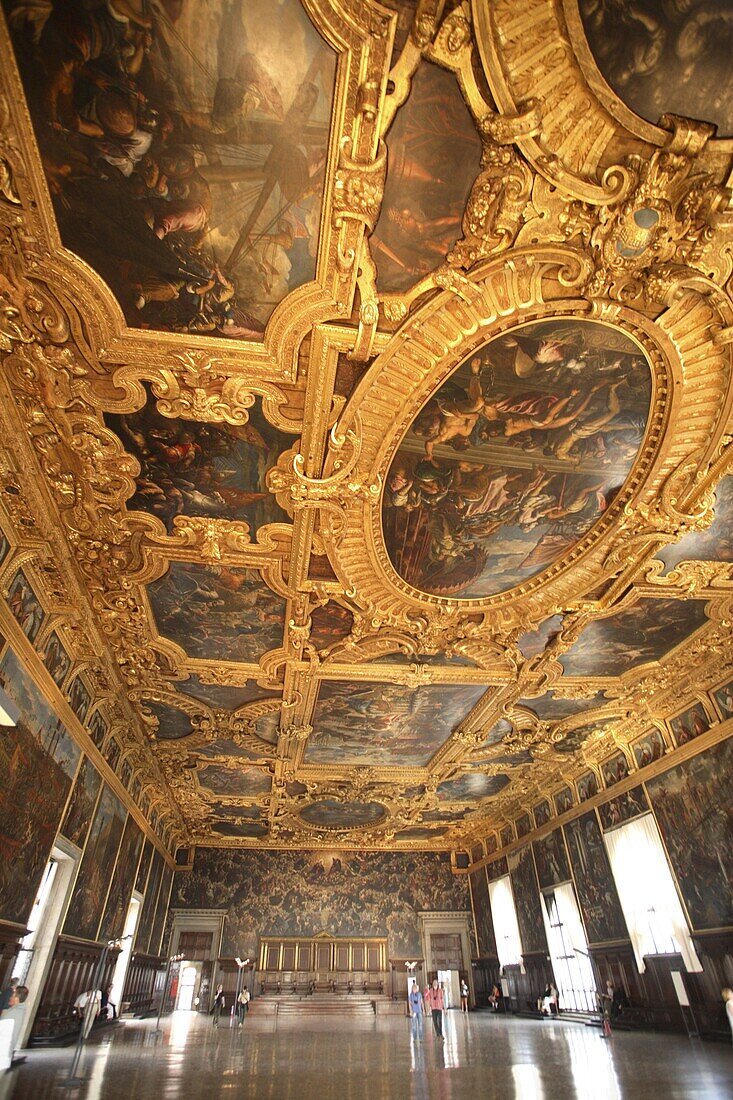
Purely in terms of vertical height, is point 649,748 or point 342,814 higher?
point 342,814

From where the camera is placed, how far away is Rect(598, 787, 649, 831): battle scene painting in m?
14.9

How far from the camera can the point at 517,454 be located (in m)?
7.52

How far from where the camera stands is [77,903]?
→ 1252cm

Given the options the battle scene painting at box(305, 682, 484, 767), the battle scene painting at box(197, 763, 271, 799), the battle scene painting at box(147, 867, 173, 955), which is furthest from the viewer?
the battle scene painting at box(147, 867, 173, 955)

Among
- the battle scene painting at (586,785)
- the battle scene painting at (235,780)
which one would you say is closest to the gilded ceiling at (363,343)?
the battle scene painting at (235,780)

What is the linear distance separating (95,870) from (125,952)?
24.1 ft

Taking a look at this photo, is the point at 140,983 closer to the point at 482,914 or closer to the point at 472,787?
the point at 472,787

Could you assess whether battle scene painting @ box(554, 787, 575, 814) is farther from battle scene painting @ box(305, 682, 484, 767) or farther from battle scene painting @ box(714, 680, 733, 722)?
battle scene painting @ box(714, 680, 733, 722)

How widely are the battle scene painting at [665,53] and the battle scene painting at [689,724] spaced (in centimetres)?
1213

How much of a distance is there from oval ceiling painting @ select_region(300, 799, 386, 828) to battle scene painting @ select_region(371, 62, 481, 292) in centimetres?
1914

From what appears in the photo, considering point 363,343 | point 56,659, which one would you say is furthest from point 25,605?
point 363,343

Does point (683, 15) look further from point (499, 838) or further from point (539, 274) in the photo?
point (499, 838)

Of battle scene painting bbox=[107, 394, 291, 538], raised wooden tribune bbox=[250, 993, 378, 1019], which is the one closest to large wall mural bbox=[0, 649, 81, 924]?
battle scene painting bbox=[107, 394, 291, 538]

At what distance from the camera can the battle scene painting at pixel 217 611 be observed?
367 inches
